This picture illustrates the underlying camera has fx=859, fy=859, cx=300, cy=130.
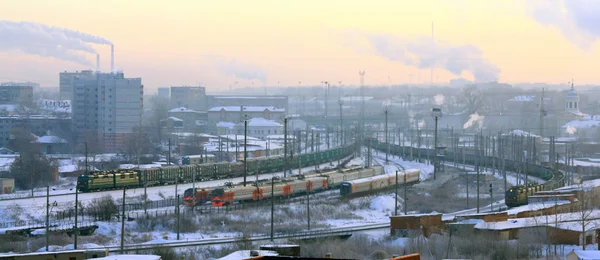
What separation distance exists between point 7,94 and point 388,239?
264 ft

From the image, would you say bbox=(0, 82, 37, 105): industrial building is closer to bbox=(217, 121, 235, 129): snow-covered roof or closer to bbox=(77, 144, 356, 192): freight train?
bbox=(217, 121, 235, 129): snow-covered roof

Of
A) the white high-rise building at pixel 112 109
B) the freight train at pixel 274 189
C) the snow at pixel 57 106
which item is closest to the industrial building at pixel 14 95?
the snow at pixel 57 106

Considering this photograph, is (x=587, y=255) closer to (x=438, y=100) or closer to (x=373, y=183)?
(x=373, y=183)

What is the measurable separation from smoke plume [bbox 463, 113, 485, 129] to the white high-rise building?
44689mm

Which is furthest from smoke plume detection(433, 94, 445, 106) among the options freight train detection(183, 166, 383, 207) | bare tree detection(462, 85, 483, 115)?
freight train detection(183, 166, 383, 207)

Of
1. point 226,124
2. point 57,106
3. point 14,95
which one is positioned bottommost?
point 226,124

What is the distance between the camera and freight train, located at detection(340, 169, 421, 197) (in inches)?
1251

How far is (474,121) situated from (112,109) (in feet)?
159

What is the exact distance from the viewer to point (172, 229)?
22719 mm

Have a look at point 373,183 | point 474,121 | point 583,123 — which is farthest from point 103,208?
point 474,121

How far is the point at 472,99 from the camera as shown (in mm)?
107000

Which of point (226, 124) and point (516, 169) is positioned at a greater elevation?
point (226, 124)

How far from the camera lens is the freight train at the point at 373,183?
104 feet

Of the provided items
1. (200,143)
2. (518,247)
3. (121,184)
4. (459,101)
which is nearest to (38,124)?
(200,143)
